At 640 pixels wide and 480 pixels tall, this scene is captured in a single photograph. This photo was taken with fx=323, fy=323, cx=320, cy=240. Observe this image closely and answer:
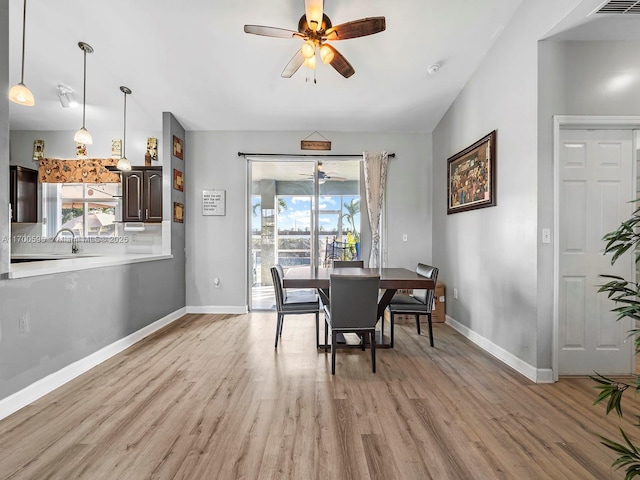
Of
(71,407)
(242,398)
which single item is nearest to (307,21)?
(242,398)

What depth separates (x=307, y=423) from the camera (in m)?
2.08

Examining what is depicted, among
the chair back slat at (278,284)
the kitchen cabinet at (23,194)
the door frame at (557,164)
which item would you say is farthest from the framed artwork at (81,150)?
the door frame at (557,164)

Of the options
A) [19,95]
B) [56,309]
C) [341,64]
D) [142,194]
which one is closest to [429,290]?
[341,64]

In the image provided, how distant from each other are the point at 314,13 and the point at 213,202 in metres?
3.24

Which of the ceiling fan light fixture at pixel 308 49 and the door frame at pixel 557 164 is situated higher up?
the ceiling fan light fixture at pixel 308 49

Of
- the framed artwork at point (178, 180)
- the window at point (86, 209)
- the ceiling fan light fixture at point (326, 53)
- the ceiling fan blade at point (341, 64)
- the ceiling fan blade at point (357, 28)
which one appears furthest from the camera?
the window at point (86, 209)

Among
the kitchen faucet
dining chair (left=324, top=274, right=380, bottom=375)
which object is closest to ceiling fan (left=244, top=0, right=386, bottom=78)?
dining chair (left=324, top=274, right=380, bottom=375)

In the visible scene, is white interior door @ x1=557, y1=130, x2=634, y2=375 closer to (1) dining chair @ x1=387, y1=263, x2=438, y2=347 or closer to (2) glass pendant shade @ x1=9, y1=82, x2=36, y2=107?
(1) dining chair @ x1=387, y1=263, x2=438, y2=347

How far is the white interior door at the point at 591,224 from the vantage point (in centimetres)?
275

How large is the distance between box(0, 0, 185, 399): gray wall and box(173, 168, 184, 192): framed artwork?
132 cm

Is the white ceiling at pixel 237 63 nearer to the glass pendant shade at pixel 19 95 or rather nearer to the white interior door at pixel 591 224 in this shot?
the glass pendant shade at pixel 19 95

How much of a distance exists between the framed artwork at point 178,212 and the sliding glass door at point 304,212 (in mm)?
1066

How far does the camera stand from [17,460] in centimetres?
174

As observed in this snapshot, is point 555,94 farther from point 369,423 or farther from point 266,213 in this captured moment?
point 266,213
